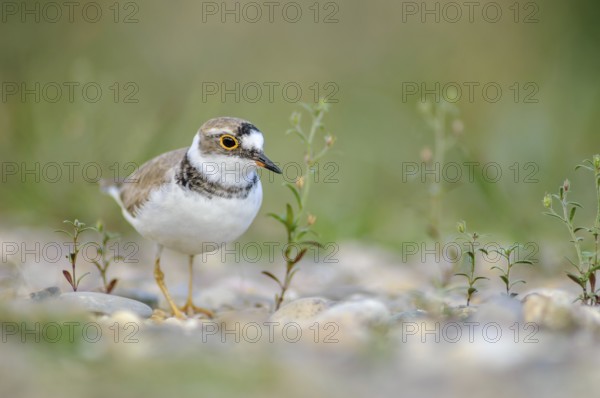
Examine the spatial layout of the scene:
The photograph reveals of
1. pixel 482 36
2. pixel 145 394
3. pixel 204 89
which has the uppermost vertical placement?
pixel 482 36

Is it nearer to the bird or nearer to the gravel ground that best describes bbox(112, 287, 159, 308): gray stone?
the bird

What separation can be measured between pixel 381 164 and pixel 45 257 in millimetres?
3906

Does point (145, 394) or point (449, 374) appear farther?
point (449, 374)

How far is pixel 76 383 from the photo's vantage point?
261 cm

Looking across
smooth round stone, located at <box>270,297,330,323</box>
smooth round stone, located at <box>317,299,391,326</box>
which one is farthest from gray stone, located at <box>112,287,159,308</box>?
smooth round stone, located at <box>317,299,391,326</box>

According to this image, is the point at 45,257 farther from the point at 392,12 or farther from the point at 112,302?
the point at 392,12

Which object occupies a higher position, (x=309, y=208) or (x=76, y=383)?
(x=309, y=208)

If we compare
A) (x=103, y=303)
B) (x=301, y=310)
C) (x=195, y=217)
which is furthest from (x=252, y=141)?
(x=103, y=303)

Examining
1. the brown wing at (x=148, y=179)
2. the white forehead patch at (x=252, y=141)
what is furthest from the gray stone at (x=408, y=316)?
the brown wing at (x=148, y=179)

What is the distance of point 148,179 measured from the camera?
16.5ft

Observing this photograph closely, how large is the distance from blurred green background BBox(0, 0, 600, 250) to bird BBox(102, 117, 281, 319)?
116cm

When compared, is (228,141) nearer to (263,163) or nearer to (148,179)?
(263,163)

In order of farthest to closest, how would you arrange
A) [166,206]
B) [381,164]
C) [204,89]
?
[204,89] → [381,164] → [166,206]

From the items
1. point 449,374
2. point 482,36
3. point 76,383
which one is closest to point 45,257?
point 76,383
